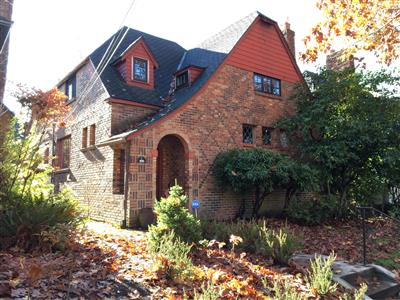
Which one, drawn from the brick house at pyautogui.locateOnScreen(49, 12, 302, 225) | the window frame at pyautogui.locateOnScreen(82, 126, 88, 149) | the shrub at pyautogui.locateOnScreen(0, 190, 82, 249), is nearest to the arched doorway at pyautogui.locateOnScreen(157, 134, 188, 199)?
the brick house at pyautogui.locateOnScreen(49, 12, 302, 225)

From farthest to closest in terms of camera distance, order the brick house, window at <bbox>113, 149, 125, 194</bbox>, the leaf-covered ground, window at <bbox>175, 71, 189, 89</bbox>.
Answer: window at <bbox>175, 71, 189, 89</bbox> → window at <bbox>113, 149, 125, 194</bbox> → the brick house → the leaf-covered ground

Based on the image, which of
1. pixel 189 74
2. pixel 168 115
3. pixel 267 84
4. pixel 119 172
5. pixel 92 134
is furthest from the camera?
pixel 267 84

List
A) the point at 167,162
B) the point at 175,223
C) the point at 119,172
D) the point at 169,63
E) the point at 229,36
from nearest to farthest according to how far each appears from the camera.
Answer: the point at 175,223
the point at 119,172
the point at 167,162
the point at 229,36
the point at 169,63

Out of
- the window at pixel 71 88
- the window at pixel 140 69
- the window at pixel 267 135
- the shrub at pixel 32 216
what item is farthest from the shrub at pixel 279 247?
the window at pixel 71 88

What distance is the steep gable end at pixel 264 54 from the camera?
44.4 feet

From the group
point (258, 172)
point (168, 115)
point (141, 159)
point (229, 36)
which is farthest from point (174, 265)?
point (229, 36)

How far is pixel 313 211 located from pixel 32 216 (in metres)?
9.16

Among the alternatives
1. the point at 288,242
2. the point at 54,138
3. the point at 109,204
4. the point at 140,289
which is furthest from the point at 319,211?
the point at 54,138

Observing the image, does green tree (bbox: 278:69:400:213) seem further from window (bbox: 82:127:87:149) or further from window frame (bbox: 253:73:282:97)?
window (bbox: 82:127:87:149)

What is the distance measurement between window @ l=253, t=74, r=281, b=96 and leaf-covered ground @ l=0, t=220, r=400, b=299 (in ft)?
29.7

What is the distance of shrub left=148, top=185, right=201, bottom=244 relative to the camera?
237 inches

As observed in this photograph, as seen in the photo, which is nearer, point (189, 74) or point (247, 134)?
point (189, 74)

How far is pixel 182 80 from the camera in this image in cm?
1394

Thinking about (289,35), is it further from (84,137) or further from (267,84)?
(84,137)
